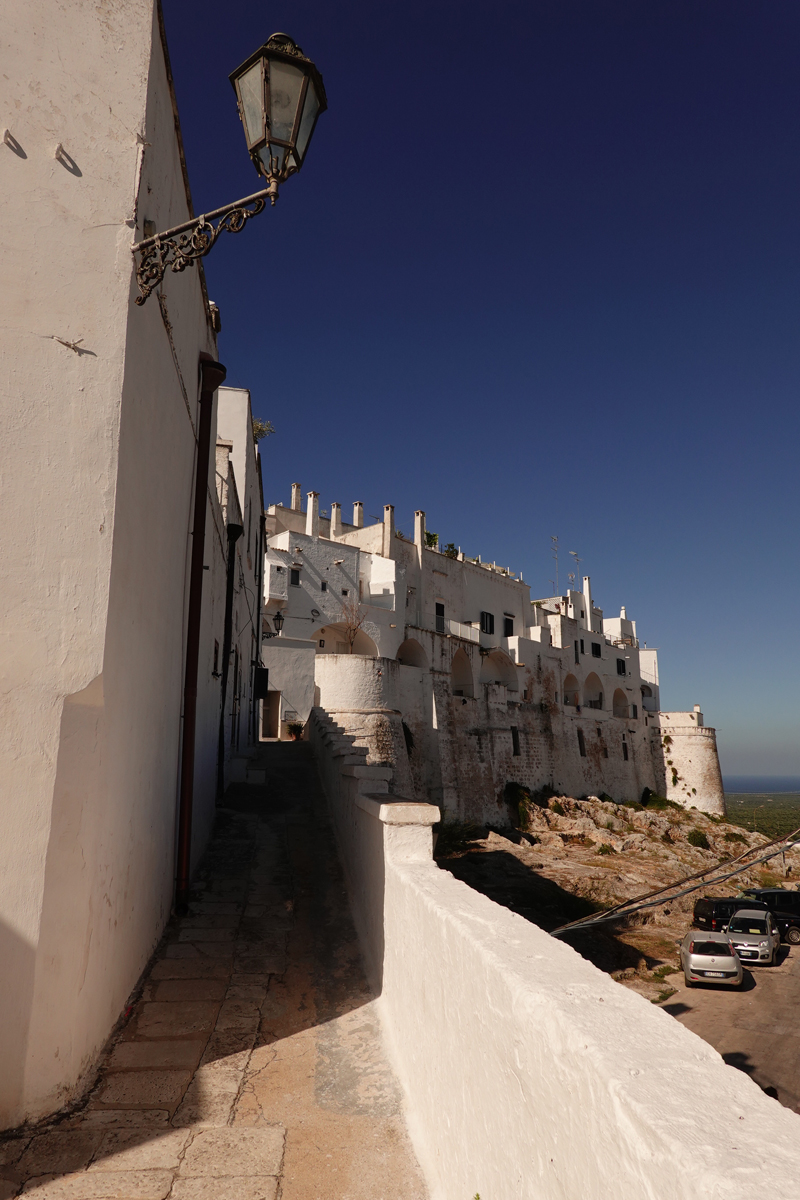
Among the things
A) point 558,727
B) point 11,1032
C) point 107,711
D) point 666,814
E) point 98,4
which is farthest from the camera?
point 666,814

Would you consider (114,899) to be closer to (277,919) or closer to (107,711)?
(107,711)

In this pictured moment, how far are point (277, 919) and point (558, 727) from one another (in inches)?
1382

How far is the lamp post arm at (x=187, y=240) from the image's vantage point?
13.0ft

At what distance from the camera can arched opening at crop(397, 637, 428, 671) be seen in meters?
36.9

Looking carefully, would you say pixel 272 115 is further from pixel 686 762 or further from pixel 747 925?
pixel 686 762

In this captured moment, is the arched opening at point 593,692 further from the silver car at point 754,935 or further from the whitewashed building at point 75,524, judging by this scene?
A: the whitewashed building at point 75,524

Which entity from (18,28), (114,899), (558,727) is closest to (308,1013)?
(114,899)

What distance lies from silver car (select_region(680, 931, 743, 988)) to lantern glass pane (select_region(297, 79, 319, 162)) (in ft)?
59.0

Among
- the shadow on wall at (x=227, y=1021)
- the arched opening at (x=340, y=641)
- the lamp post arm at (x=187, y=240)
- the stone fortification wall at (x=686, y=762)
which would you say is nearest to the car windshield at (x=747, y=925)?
the shadow on wall at (x=227, y=1021)

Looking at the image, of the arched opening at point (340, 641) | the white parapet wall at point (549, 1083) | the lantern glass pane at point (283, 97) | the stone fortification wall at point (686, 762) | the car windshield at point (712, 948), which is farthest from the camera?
the stone fortification wall at point (686, 762)

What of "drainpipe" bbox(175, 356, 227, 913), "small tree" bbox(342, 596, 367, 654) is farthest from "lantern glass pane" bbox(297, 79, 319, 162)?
"small tree" bbox(342, 596, 367, 654)

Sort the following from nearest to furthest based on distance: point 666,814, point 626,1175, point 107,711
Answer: point 626,1175, point 107,711, point 666,814

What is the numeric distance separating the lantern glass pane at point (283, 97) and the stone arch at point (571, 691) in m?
44.8

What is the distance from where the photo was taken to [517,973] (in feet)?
7.59
